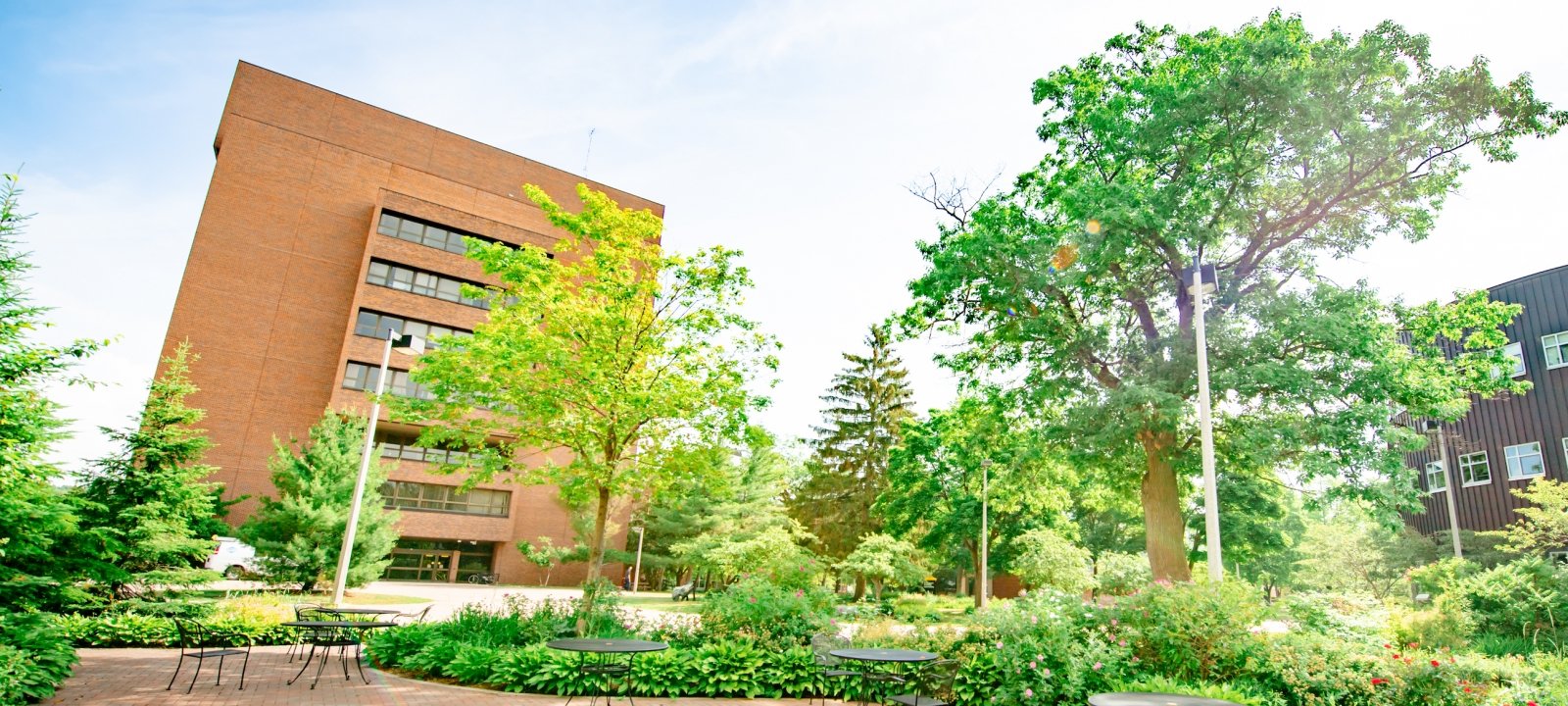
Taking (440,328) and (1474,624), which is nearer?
(1474,624)

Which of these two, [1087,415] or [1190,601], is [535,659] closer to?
[1190,601]

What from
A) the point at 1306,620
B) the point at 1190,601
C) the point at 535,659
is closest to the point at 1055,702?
the point at 1190,601

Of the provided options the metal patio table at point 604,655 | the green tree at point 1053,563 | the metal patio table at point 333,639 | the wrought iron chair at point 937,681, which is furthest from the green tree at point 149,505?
the green tree at point 1053,563

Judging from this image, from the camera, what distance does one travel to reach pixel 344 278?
4047 cm

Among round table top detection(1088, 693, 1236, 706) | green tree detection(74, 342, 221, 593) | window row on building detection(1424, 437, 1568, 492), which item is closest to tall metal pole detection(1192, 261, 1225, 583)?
round table top detection(1088, 693, 1236, 706)

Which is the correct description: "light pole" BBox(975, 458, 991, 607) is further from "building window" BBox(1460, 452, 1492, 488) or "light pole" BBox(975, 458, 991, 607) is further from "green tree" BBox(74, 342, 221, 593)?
"green tree" BBox(74, 342, 221, 593)

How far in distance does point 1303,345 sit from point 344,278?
42484mm

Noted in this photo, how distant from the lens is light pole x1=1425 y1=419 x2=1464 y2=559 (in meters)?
27.3

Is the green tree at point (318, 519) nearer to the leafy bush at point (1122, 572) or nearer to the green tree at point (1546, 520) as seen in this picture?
the leafy bush at point (1122, 572)

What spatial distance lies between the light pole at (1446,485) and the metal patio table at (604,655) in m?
30.2

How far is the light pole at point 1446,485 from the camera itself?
89.5 feet

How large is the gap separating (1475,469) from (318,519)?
139ft

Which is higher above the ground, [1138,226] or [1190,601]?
[1138,226]

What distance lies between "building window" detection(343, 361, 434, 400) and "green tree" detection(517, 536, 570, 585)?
31.4 ft
